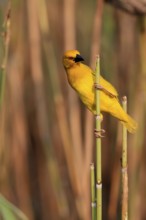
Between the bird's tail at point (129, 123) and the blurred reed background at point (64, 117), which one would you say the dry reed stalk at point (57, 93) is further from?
the bird's tail at point (129, 123)

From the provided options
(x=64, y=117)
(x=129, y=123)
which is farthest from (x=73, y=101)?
(x=129, y=123)

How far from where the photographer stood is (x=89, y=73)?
3.17ft

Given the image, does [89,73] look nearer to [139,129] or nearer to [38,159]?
[139,129]

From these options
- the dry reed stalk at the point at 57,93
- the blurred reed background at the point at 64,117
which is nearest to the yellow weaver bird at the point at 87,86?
the blurred reed background at the point at 64,117

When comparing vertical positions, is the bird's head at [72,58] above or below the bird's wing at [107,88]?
above

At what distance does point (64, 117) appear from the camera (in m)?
1.60

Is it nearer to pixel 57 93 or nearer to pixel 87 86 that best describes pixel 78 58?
pixel 87 86

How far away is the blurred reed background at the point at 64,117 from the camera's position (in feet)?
5.07

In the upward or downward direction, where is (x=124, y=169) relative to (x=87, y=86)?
downward

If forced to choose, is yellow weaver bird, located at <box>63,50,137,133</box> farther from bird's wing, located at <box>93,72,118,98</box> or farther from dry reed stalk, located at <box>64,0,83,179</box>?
dry reed stalk, located at <box>64,0,83,179</box>

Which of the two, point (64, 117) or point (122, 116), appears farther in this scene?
point (64, 117)

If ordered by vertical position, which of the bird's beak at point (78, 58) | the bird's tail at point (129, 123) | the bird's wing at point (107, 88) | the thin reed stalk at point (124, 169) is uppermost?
the bird's beak at point (78, 58)

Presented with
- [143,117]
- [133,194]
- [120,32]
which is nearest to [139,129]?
[143,117]

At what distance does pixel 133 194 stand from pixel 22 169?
408mm
